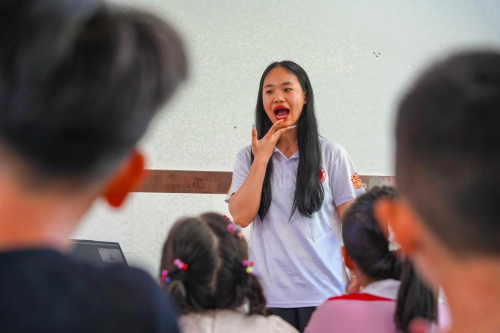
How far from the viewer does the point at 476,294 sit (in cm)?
54

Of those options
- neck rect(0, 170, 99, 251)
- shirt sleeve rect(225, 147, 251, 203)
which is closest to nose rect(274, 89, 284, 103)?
shirt sleeve rect(225, 147, 251, 203)

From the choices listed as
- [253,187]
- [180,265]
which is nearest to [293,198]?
[253,187]

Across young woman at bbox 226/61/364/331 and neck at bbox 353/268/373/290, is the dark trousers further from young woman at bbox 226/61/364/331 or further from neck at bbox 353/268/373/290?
neck at bbox 353/268/373/290

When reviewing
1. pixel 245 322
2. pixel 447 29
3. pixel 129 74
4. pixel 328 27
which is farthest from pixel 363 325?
pixel 447 29

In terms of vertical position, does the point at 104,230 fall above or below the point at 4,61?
below

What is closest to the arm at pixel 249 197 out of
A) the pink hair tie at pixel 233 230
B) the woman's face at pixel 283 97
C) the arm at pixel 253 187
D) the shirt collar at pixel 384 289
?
the arm at pixel 253 187

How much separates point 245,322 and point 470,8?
130 inches

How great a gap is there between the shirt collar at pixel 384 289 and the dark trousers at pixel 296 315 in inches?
25.2

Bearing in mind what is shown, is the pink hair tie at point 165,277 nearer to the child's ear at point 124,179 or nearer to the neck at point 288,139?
the child's ear at point 124,179

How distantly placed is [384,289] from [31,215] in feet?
3.23

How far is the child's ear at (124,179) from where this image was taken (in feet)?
1.92

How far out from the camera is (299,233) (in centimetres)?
200

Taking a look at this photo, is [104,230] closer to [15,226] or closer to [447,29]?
[447,29]

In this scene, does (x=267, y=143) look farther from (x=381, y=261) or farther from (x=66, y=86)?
(x=66, y=86)
